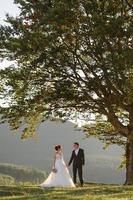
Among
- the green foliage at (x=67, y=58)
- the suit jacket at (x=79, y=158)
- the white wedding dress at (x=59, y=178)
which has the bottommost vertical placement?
the white wedding dress at (x=59, y=178)

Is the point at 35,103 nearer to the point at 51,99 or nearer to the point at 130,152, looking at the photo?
the point at 51,99

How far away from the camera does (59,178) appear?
32.9 metres

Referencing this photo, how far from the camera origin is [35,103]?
35469mm

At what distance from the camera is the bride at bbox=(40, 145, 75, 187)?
32.5m

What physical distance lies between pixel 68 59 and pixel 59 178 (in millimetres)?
7747

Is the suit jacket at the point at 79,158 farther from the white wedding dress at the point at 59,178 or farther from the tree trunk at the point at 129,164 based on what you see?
the tree trunk at the point at 129,164

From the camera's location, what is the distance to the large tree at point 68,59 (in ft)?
101

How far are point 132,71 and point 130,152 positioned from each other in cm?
960

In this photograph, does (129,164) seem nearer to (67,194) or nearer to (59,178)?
(59,178)

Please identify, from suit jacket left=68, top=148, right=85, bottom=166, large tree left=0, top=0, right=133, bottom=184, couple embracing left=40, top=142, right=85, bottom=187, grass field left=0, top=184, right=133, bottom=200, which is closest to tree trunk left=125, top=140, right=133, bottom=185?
large tree left=0, top=0, right=133, bottom=184

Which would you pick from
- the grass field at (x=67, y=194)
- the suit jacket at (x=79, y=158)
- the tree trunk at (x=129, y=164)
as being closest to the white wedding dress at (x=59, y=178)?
the suit jacket at (x=79, y=158)

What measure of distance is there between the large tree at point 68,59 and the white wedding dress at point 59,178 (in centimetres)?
438

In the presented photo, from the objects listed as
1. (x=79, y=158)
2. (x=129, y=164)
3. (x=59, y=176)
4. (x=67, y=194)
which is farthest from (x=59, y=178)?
(x=67, y=194)

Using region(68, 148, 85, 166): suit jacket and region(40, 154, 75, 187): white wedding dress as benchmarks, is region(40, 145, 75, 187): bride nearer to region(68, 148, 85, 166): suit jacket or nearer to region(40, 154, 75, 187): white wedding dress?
region(40, 154, 75, 187): white wedding dress
